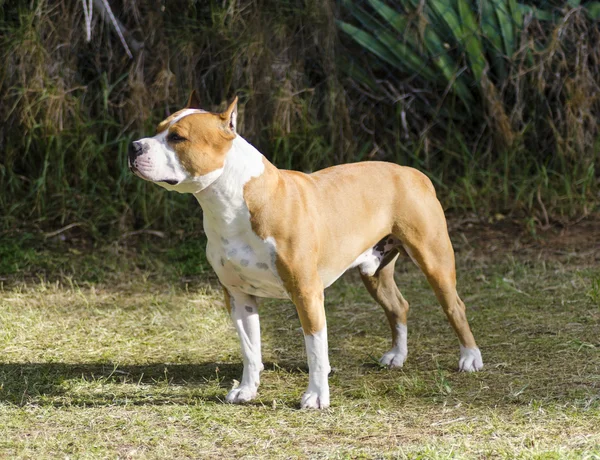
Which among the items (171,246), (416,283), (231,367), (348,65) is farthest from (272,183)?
(348,65)

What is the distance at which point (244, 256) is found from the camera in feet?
13.0

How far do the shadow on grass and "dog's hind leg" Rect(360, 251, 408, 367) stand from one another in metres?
0.48

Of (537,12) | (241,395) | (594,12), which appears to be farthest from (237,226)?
(594,12)

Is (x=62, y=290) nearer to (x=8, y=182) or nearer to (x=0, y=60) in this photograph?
(x=8, y=182)

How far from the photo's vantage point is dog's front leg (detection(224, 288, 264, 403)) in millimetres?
4203

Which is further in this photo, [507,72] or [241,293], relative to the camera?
[507,72]

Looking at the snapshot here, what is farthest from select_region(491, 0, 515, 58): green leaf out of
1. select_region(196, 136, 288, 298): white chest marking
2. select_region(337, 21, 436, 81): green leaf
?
select_region(196, 136, 288, 298): white chest marking

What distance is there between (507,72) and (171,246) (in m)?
2.88

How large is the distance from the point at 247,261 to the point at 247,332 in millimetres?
422

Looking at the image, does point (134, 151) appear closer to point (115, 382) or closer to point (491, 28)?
point (115, 382)

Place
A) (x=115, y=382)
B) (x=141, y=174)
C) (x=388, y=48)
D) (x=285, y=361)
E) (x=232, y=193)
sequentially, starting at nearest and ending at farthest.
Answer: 1. (x=141, y=174)
2. (x=232, y=193)
3. (x=115, y=382)
4. (x=285, y=361)
5. (x=388, y=48)

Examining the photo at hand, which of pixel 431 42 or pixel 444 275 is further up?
pixel 431 42

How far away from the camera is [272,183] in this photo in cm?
399

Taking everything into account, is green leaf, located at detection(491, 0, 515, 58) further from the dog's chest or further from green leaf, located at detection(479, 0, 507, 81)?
the dog's chest
